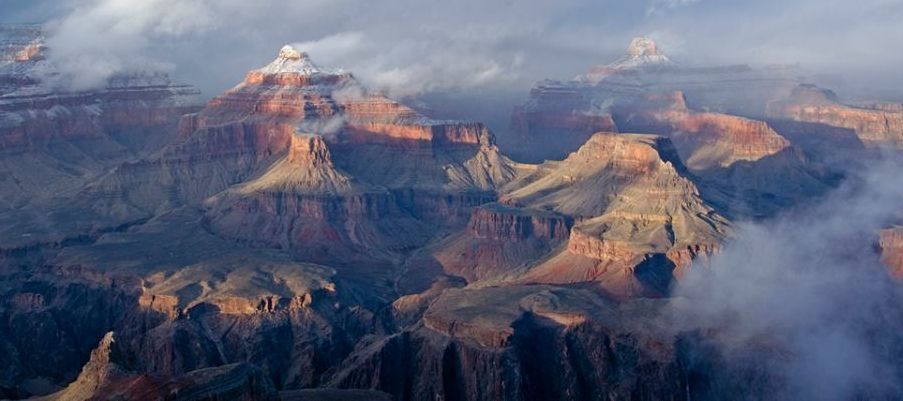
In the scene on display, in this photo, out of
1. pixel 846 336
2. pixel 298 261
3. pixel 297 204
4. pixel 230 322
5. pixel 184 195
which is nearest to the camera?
pixel 846 336

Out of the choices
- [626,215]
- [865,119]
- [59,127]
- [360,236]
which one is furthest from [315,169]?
[865,119]

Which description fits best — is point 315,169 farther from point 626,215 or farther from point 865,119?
point 865,119

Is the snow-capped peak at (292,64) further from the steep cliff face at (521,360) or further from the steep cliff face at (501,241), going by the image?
the steep cliff face at (521,360)

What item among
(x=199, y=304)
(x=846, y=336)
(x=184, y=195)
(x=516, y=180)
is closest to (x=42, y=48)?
(x=184, y=195)

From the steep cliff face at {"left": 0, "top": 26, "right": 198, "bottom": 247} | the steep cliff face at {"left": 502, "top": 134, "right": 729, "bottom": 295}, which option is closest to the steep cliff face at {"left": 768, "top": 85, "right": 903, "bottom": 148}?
the steep cliff face at {"left": 502, "top": 134, "right": 729, "bottom": 295}

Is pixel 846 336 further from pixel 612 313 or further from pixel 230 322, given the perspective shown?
pixel 230 322

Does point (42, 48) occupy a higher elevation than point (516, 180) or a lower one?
higher

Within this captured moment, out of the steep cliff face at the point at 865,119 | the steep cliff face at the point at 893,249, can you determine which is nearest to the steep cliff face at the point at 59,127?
the steep cliff face at the point at 893,249
